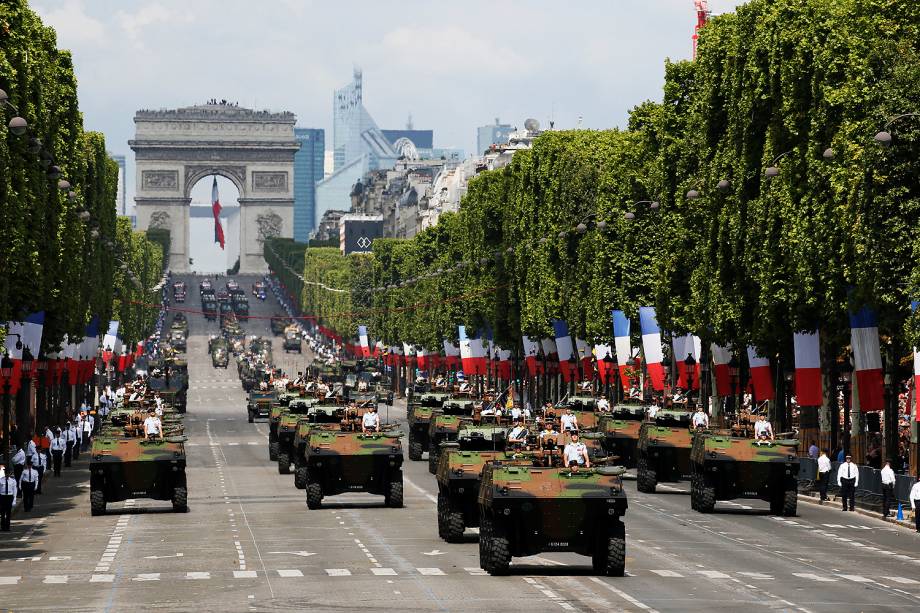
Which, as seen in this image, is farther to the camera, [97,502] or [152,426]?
[152,426]

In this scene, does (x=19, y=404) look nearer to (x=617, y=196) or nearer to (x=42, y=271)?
(x=42, y=271)

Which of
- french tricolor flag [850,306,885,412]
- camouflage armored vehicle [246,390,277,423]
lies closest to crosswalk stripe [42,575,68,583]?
french tricolor flag [850,306,885,412]

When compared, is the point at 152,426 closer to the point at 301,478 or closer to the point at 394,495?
the point at 394,495

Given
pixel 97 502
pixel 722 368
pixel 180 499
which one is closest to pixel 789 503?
pixel 180 499

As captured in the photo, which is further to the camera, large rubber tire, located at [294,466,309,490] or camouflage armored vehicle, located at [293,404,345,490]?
large rubber tire, located at [294,466,309,490]

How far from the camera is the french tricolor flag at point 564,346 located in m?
104

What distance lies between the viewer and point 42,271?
227 feet

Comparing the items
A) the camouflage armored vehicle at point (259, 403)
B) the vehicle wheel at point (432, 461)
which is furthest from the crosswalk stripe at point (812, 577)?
the camouflage armored vehicle at point (259, 403)

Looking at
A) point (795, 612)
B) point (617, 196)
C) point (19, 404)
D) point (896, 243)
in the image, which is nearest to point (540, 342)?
point (617, 196)

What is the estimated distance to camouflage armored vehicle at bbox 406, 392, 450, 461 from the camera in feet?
262

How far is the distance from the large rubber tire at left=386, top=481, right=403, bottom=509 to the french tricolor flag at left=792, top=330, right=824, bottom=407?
1379 centimetres

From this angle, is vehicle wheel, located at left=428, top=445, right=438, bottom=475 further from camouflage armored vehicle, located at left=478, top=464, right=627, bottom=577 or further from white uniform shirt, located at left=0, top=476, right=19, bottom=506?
camouflage armored vehicle, located at left=478, top=464, right=627, bottom=577

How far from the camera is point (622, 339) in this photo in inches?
3595

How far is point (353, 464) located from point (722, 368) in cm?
2821
